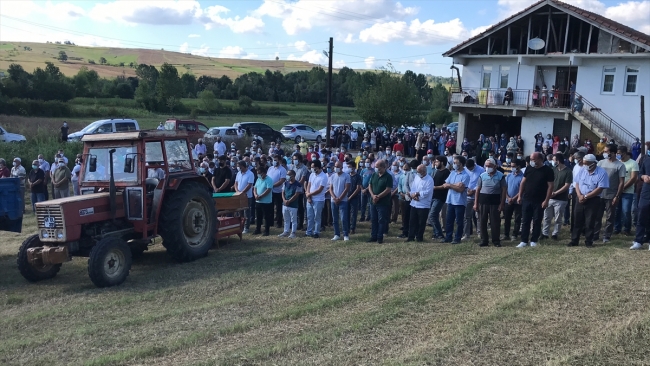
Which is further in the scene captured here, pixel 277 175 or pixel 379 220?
pixel 277 175

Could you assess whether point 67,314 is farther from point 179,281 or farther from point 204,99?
point 204,99

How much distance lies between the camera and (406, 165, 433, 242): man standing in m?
11.0

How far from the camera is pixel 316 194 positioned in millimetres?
12336

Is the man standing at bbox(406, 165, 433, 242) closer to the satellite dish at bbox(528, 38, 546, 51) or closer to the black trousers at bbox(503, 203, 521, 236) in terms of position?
the black trousers at bbox(503, 203, 521, 236)

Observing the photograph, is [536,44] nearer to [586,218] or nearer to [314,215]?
[314,215]

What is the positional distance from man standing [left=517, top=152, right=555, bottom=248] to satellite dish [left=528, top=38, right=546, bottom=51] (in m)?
20.0

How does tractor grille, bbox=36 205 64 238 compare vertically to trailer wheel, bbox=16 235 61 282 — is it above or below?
above

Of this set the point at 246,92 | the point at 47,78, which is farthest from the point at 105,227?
the point at 246,92

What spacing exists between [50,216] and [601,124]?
79.2ft

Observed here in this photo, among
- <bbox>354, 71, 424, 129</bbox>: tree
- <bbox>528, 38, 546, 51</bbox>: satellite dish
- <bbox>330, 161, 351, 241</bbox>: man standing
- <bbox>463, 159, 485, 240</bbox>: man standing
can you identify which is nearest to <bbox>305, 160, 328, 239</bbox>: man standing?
<bbox>330, 161, 351, 241</bbox>: man standing

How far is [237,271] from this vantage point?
9.55 m

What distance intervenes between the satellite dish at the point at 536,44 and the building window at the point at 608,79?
2.97 metres

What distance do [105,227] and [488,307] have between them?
5.96 m

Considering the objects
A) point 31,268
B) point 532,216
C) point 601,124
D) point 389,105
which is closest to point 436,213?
point 532,216
